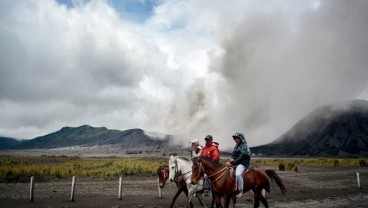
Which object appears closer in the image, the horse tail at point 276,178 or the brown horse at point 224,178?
the brown horse at point 224,178

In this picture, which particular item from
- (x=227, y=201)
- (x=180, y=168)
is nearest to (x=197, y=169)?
(x=227, y=201)

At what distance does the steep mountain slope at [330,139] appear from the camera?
505 feet

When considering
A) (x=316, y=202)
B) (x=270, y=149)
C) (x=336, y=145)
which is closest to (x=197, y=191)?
(x=316, y=202)

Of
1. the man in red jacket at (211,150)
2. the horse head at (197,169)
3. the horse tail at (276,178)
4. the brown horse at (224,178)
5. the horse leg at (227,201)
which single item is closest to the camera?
the horse leg at (227,201)

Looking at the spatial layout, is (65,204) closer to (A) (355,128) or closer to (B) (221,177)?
(B) (221,177)

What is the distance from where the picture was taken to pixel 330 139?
167 metres

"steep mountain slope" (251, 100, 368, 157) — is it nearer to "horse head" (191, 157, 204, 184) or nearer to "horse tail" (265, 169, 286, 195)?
"horse tail" (265, 169, 286, 195)

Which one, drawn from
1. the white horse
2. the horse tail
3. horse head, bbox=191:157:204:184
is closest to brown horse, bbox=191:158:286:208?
horse head, bbox=191:157:204:184

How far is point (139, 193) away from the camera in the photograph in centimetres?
2423

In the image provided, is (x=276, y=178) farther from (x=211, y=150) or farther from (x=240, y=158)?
(x=211, y=150)

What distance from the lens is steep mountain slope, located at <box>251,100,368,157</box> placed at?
153875mm

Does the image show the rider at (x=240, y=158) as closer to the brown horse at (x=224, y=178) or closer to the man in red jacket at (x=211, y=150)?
the brown horse at (x=224, y=178)

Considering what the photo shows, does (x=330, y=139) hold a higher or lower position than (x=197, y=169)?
higher

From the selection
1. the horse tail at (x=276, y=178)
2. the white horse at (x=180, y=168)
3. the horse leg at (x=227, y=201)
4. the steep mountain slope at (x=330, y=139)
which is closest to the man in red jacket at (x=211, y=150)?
the white horse at (x=180, y=168)
